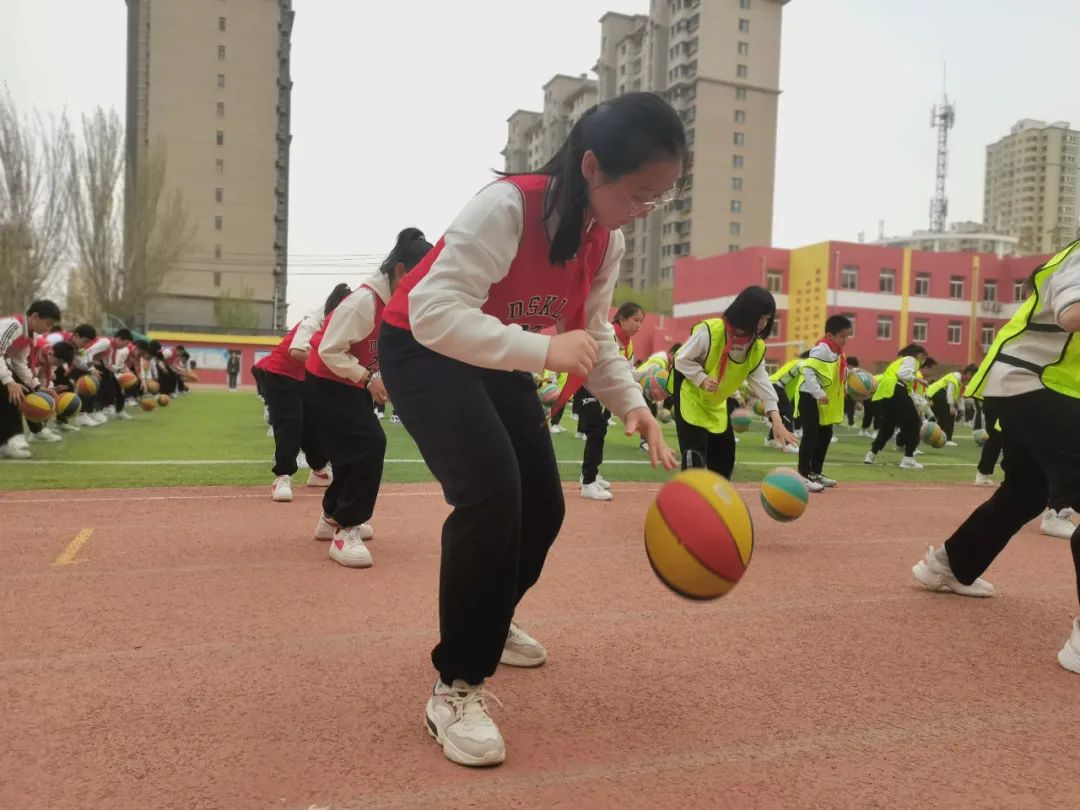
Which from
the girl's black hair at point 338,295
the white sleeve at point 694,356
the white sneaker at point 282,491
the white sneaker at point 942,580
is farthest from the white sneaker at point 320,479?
the white sneaker at point 942,580

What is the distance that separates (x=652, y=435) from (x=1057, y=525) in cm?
618

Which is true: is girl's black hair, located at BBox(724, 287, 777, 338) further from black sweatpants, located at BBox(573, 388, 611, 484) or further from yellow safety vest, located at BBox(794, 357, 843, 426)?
yellow safety vest, located at BBox(794, 357, 843, 426)

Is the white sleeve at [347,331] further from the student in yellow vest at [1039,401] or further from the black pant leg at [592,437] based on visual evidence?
the black pant leg at [592,437]

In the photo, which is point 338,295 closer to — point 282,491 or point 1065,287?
point 282,491

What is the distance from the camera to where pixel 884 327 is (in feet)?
160

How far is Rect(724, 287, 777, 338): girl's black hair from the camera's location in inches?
250

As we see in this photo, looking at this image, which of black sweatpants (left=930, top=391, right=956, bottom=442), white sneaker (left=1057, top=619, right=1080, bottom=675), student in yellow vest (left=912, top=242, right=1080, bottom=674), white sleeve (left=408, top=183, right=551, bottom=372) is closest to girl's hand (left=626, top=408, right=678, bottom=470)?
white sleeve (left=408, top=183, right=551, bottom=372)

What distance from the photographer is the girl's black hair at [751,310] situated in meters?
6.36

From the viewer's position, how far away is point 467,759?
2.64m

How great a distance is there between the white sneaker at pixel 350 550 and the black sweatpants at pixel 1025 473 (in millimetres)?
3556

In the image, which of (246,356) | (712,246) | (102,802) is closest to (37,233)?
(246,356)

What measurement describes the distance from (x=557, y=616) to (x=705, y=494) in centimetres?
173

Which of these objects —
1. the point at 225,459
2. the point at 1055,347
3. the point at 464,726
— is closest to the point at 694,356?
the point at 1055,347

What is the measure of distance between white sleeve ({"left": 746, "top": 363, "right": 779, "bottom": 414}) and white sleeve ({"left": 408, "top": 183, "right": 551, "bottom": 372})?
4.59 metres
